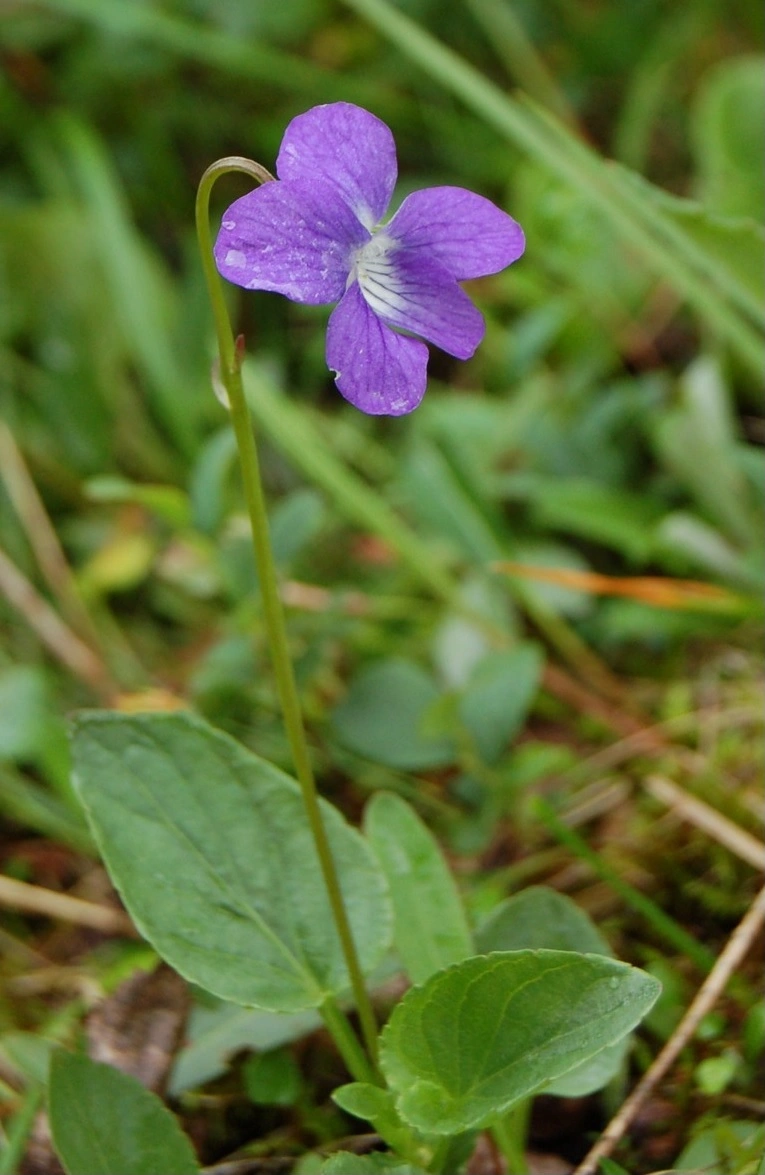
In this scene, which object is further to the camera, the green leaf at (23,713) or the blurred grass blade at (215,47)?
the blurred grass blade at (215,47)

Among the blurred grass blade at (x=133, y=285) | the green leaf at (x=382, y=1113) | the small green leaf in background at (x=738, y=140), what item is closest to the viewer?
the green leaf at (x=382, y=1113)

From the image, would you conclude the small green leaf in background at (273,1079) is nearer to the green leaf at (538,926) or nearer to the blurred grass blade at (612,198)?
the green leaf at (538,926)

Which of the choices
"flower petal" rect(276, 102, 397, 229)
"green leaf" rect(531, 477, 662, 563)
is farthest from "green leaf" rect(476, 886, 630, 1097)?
"green leaf" rect(531, 477, 662, 563)

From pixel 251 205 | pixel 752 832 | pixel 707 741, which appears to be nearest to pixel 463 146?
pixel 707 741

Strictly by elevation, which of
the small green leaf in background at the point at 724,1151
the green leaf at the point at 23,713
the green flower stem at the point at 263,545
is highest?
the green flower stem at the point at 263,545

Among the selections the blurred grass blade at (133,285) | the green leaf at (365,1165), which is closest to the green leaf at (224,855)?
the green leaf at (365,1165)

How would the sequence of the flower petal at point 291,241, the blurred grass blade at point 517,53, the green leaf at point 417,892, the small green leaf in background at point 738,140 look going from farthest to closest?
the blurred grass blade at point 517,53
the small green leaf in background at point 738,140
the green leaf at point 417,892
the flower petal at point 291,241

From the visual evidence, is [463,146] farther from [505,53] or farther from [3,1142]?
[3,1142]

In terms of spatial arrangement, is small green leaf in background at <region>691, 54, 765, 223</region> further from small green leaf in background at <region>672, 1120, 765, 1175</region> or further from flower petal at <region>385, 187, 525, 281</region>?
small green leaf in background at <region>672, 1120, 765, 1175</region>
